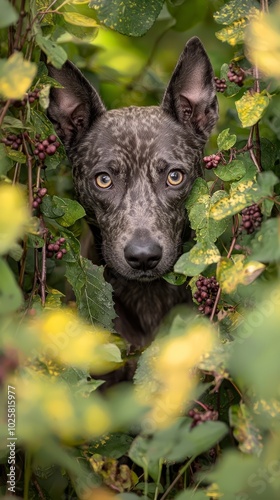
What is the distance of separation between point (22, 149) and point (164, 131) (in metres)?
1.27

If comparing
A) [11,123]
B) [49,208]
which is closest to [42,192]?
[49,208]

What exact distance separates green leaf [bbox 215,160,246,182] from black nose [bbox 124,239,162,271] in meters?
0.67

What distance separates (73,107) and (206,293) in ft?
5.71

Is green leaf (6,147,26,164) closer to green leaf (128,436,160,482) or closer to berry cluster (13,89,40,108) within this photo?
berry cluster (13,89,40,108)

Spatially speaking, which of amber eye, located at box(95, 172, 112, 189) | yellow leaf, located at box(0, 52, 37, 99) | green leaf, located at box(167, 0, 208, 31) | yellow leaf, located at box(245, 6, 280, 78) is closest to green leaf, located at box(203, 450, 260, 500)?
yellow leaf, located at box(245, 6, 280, 78)

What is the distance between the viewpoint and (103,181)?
13.3ft

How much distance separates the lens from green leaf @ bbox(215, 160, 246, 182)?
3027mm

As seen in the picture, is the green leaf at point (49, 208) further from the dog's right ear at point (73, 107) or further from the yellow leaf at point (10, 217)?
the yellow leaf at point (10, 217)

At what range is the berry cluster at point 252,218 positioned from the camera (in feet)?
9.03

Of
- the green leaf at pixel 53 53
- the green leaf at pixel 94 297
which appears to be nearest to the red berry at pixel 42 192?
the green leaf at pixel 94 297

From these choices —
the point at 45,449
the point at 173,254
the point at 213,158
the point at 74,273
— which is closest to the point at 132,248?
the point at 173,254

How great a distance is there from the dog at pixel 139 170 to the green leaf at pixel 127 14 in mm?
457

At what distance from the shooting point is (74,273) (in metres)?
3.21

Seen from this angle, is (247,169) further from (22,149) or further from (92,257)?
(92,257)
